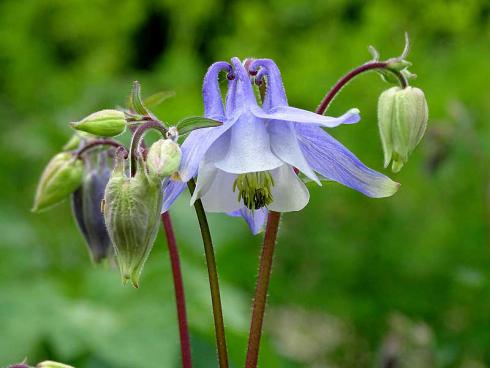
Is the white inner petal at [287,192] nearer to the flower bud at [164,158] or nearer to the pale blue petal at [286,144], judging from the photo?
the pale blue petal at [286,144]

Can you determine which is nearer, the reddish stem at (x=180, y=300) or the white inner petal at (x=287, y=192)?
the white inner petal at (x=287, y=192)

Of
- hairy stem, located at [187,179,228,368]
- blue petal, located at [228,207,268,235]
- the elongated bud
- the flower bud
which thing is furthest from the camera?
blue petal, located at [228,207,268,235]

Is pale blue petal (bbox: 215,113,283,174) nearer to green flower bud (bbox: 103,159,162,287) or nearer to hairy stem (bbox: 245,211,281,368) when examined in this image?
green flower bud (bbox: 103,159,162,287)

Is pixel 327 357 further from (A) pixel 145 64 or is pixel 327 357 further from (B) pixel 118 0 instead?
(A) pixel 145 64

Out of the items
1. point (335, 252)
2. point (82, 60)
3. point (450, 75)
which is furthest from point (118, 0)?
point (335, 252)

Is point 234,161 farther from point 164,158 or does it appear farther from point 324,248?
point 324,248

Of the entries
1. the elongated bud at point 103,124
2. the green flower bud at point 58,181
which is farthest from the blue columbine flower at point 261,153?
the green flower bud at point 58,181

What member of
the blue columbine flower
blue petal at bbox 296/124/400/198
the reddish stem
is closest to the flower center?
the blue columbine flower
